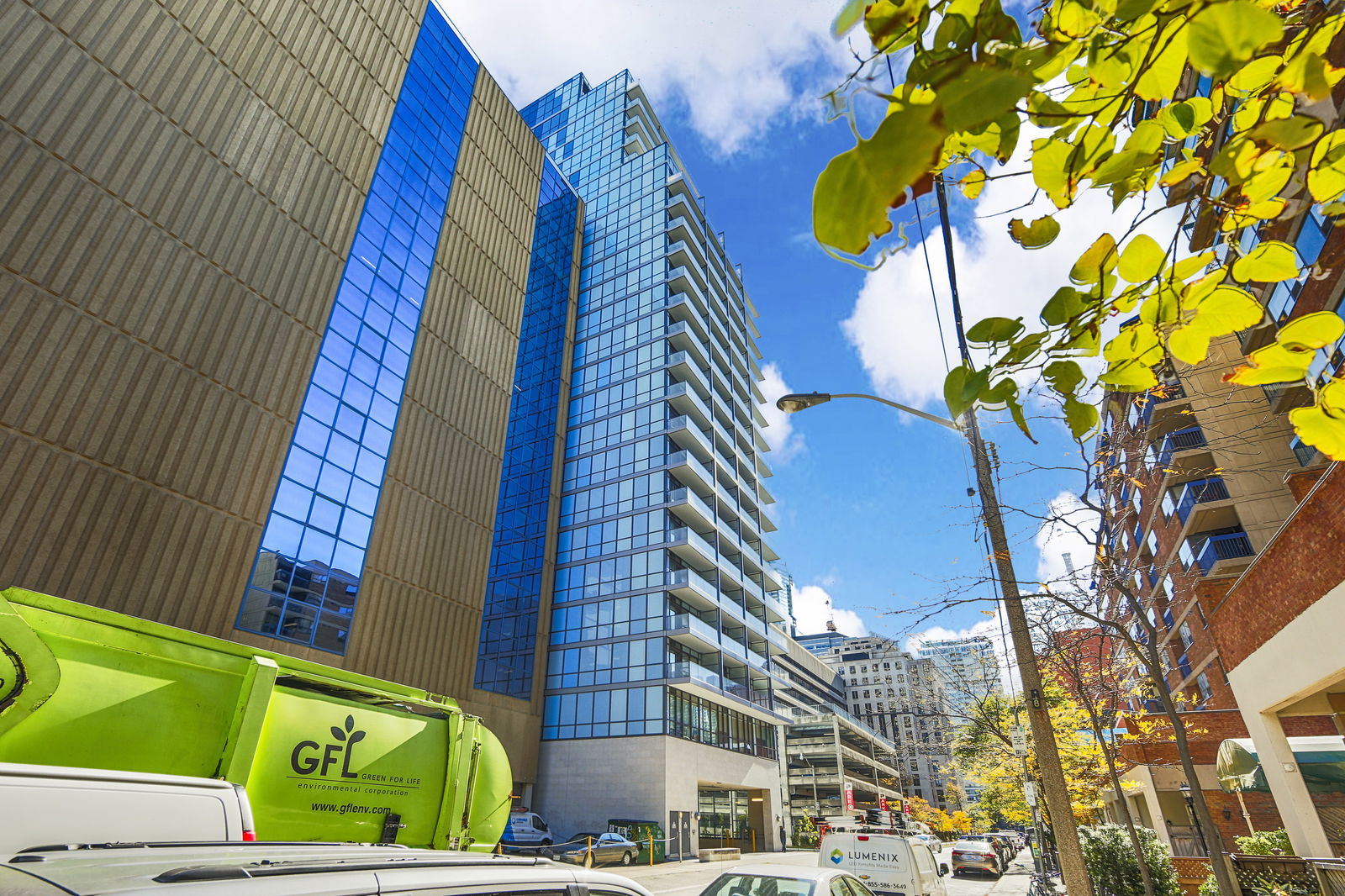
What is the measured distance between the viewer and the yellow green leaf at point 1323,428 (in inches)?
73.8

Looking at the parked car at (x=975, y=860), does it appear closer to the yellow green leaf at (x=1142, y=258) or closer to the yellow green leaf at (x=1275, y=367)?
the yellow green leaf at (x=1275, y=367)

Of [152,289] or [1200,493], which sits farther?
[1200,493]

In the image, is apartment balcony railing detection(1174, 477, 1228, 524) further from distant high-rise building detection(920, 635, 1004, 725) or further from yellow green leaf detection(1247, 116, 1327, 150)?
yellow green leaf detection(1247, 116, 1327, 150)

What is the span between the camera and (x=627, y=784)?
33.9 metres

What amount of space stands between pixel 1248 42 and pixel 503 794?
32.7ft

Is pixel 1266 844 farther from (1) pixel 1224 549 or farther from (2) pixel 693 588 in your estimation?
(2) pixel 693 588

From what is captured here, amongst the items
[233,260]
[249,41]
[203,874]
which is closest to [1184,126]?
[203,874]

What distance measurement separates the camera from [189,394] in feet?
59.8

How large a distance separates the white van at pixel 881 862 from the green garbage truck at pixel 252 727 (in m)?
7.43

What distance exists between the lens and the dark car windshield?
7539mm

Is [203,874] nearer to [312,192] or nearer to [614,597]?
[312,192]

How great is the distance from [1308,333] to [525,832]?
29552 mm

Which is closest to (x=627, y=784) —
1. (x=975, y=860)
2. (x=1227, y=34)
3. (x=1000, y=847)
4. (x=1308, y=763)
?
(x=975, y=860)

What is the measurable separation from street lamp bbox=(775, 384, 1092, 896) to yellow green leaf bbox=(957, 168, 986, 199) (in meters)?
3.52
